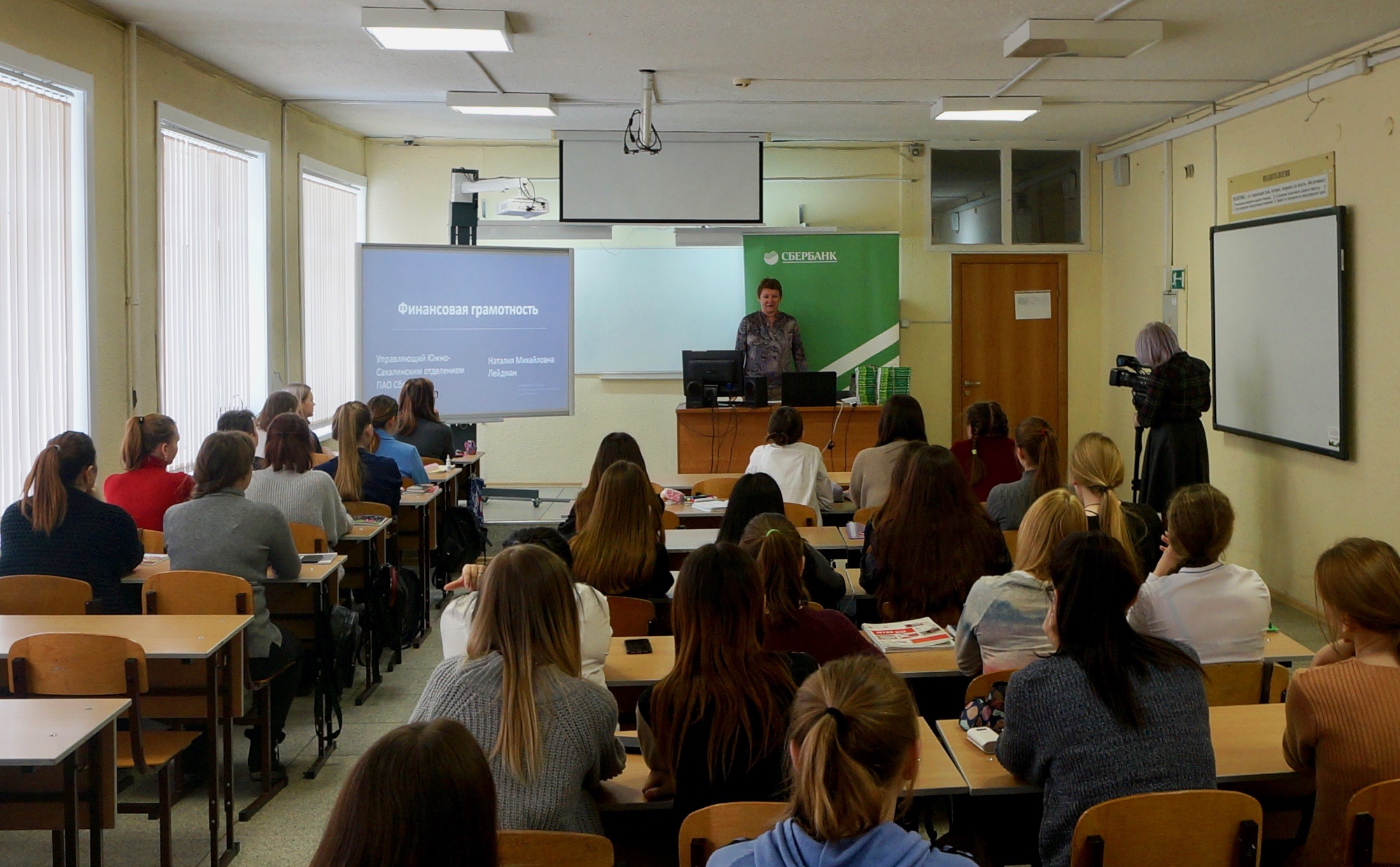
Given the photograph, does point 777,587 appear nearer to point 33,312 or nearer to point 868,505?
point 868,505

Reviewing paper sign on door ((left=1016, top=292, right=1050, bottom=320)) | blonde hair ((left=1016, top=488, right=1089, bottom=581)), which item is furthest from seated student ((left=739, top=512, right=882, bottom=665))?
paper sign on door ((left=1016, top=292, right=1050, bottom=320))

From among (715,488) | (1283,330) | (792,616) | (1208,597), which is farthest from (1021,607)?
(1283,330)

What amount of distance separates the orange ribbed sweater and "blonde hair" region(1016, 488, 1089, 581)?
2.50ft

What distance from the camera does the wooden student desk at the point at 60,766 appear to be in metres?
2.48

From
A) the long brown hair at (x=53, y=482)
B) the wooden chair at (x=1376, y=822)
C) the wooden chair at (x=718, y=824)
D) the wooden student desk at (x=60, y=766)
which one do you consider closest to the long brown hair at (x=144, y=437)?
the long brown hair at (x=53, y=482)

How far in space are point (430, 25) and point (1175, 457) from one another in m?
4.61

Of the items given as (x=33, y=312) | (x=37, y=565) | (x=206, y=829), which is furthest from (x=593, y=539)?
(x=33, y=312)

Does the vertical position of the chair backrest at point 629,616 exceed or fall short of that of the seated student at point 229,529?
it falls short

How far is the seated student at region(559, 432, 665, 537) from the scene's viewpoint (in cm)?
430

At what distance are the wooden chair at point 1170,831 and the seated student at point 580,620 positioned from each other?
4.15ft

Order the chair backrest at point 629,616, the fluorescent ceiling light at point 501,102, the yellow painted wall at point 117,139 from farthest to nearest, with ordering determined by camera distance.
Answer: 1. the fluorescent ceiling light at point 501,102
2. the yellow painted wall at point 117,139
3. the chair backrest at point 629,616

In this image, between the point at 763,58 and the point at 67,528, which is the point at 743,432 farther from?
the point at 67,528

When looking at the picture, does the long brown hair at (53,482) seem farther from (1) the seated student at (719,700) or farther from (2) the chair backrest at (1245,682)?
(2) the chair backrest at (1245,682)

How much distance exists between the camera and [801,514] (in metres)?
5.29
